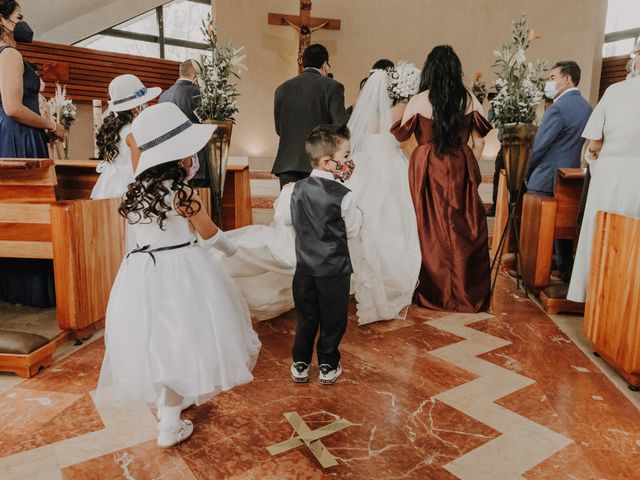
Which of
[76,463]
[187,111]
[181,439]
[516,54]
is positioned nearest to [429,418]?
[181,439]

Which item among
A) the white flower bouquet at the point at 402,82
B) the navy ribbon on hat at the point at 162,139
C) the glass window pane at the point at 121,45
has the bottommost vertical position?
the navy ribbon on hat at the point at 162,139

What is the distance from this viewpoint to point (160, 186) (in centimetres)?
168

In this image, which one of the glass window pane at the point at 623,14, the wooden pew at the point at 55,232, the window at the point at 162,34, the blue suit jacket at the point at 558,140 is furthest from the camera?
the window at the point at 162,34

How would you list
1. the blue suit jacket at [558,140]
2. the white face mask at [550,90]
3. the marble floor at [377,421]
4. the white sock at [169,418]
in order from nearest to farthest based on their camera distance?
1. the marble floor at [377,421]
2. the white sock at [169,418]
3. the blue suit jacket at [558,140]
4. the white face mask at [550,90]

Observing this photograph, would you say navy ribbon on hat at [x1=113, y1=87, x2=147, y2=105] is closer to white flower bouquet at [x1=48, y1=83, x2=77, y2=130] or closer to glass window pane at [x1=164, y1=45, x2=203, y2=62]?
white flower bouquet at [x1=48, y1=83, x2=77, y2=130]

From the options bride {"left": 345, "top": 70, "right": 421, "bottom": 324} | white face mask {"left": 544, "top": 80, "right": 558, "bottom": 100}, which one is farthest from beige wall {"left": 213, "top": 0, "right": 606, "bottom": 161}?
bride {"left": 345, "top": 70, "right": 421, "bottom": 324}

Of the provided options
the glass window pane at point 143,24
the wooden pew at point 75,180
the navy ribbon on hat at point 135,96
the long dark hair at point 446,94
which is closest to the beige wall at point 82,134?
the glass window pane at point 143,24

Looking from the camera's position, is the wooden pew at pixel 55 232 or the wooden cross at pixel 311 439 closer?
the wooden cross at pixel 311 439

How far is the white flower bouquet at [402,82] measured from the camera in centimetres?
374

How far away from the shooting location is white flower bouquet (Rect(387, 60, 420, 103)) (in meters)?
3.74

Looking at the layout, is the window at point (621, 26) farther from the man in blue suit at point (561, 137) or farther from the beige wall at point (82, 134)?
the beige wall at point (82, 134)

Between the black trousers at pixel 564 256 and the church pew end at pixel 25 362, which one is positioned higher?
the black trousers at pixel 564 256

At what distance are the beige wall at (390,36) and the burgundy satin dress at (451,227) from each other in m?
5.33

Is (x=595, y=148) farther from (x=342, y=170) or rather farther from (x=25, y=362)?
(x=25, y=362)
